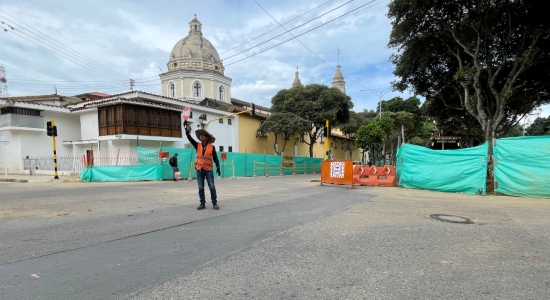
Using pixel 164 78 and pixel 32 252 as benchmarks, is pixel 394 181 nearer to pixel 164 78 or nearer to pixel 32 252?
pixel 32 252

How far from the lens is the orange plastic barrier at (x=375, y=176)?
44.6 ft

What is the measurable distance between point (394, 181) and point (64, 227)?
1220cm

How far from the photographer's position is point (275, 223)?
5551 mm

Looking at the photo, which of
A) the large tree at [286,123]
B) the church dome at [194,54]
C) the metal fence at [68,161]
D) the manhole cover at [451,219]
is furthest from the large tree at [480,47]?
the church dome at [194,54]

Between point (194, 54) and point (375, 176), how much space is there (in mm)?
38912

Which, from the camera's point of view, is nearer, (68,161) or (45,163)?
(68,161)

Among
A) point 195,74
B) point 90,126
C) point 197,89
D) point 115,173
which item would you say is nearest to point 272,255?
point 115,173

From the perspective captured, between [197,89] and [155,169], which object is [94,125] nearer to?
[155,169]

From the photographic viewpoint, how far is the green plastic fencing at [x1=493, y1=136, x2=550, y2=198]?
8898 millimetres

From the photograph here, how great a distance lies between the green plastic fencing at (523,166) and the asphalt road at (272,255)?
3324mm

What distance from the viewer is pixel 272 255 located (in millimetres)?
3756

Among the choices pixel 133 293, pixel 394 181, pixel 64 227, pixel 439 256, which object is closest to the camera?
pixel 133 293

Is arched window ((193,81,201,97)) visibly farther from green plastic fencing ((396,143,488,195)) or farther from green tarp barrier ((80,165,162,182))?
green plastic fencing ((396,143,488,195))

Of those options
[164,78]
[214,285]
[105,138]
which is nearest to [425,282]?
[214,285]
